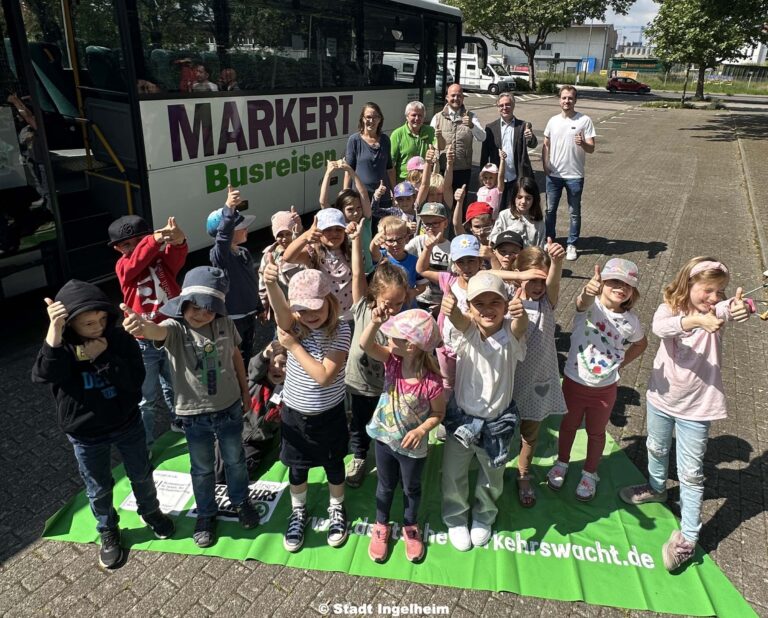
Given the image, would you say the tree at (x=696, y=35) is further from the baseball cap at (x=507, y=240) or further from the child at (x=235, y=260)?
the child at (x=235, y=260)

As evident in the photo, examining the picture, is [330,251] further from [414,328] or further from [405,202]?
[414,328]

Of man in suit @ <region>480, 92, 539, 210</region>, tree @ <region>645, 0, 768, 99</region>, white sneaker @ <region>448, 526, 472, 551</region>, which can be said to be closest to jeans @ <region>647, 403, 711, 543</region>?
white sneaker @ <region>448, 526, 472, 551</region>

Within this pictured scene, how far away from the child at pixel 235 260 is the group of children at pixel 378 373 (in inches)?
1.1

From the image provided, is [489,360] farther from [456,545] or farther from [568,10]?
[568,10]

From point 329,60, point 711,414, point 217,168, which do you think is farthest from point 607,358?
point 329,60

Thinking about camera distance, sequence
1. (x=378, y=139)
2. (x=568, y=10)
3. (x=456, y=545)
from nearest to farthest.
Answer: (x=456, y=545) → (x=378, y=139) → (x=568, y=10)

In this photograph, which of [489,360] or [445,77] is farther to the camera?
[445,77]

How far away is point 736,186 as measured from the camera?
14164 mm

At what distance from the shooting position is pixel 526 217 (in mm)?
5531

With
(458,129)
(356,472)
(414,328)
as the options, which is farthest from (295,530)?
(458,129)

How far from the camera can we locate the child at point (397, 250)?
4031 millimetres

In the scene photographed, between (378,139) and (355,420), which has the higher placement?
(378,139)

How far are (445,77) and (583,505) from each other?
997cm

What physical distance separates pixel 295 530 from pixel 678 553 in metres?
2.25
